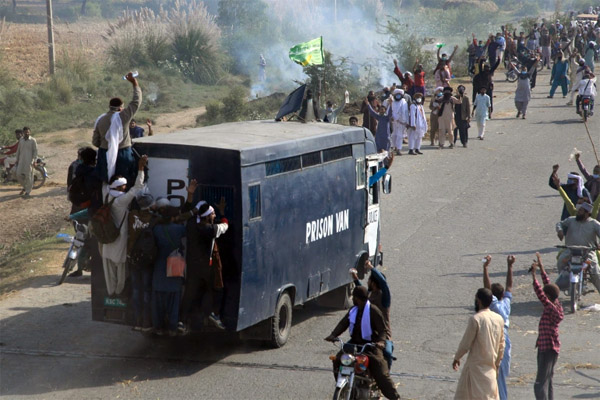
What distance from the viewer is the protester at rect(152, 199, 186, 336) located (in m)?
10.0

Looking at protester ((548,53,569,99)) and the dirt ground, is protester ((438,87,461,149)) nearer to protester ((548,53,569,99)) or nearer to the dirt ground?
the dirt ground

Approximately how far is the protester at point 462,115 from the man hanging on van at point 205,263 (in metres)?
15.6

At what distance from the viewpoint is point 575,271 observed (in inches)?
503

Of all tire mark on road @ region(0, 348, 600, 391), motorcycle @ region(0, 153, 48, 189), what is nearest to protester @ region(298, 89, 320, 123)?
tire mark on road @ region(0, 348, 600, 391)

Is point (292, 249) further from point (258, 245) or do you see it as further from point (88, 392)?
point (88, 392)

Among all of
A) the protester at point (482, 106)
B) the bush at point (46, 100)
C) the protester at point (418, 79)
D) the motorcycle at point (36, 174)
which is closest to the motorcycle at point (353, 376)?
the motorcycle at point (36, 174)

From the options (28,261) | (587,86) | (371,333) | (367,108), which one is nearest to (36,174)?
(28,261)

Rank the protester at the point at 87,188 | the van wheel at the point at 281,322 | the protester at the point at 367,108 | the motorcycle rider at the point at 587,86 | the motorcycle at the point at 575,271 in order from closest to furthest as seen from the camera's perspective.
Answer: the protester at the point at 87,188
the van wheel at the point at 281,322
the motorcycle at the point at 575,271
the protester at the point at 367,108
the motorcycle rider at the point at 587,86

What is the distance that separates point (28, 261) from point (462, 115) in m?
13.5

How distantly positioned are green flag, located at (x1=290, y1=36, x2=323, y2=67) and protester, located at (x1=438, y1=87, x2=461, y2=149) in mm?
6871

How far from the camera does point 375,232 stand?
13.7 meters

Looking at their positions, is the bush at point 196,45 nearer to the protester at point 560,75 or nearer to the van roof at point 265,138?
the protester at point 560,75

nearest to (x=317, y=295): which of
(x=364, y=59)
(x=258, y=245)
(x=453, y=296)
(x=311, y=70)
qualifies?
(x=258, y=245)

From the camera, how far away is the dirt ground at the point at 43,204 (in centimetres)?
1864
